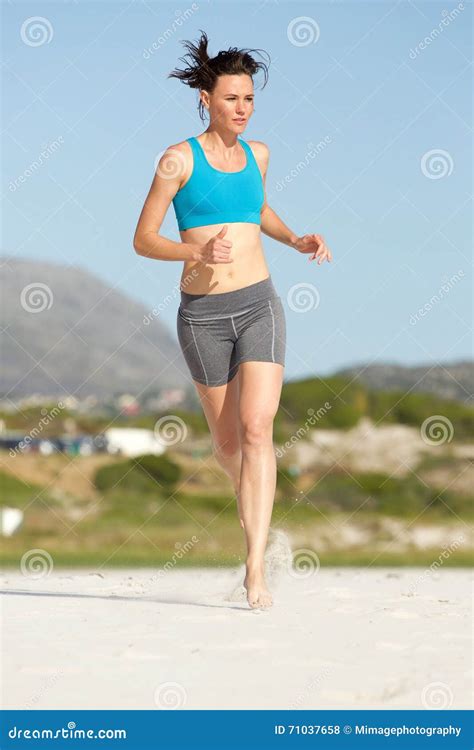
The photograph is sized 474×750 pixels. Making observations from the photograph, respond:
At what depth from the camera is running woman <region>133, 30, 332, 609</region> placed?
508 cm

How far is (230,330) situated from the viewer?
17.2 ft

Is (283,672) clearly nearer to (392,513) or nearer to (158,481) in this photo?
(392,513)

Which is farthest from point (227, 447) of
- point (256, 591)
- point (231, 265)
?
point (231, 265)

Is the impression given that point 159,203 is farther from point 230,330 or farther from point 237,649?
point 237,649

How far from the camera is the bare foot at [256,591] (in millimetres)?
5016

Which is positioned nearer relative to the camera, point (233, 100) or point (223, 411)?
point (233, 100)

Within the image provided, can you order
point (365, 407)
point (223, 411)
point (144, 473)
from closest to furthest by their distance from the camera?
point (223, 411)
point (144, 473)
point (365, 407)

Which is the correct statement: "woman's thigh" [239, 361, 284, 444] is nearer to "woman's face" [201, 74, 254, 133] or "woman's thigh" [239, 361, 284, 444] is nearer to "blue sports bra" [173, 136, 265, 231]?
"blue sports bra" [173, 136, 265, 231]

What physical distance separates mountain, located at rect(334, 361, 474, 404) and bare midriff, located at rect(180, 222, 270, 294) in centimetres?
2255

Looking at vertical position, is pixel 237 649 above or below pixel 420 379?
below

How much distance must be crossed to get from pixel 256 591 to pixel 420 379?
23924 mm

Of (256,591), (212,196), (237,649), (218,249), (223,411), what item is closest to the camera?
(237,649)

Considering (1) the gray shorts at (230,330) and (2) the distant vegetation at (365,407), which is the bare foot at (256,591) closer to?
(1) the gray shorts at (230,330)

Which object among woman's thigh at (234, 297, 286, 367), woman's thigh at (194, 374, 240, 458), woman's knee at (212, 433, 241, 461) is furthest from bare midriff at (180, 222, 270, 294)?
woman's knee at (212, 433, 241, 461)
